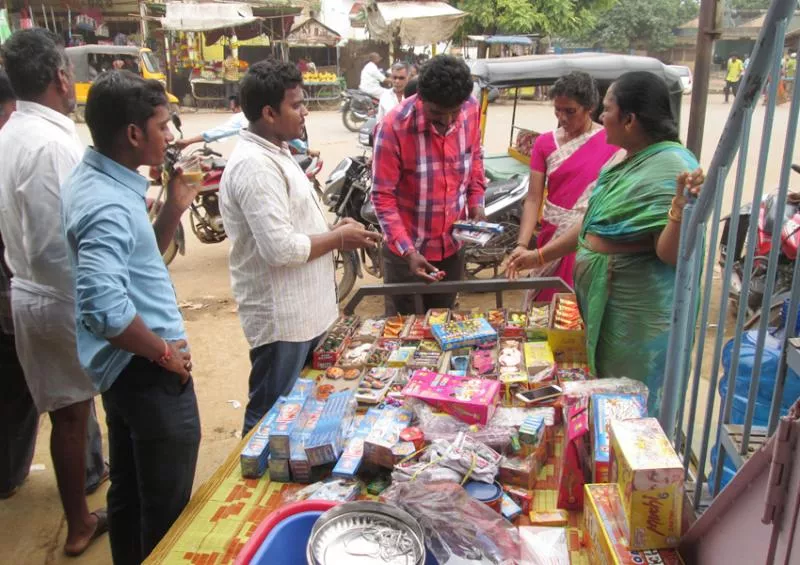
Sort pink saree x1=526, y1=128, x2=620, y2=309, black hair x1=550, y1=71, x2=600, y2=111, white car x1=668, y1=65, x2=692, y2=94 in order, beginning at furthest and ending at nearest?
white car x1=668, y1=65, x2=692, y2=94 < pink saree x1=526, y1=128, x2=620, y2=309 < black hair x1=550, y1=71, x2=600, y2=111

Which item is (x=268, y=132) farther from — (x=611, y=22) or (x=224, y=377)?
→ (x=611, y=22)

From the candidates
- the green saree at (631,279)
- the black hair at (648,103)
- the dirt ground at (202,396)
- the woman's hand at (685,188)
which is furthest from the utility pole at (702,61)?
the woman's hand at (685,188)

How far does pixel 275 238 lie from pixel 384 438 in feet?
2.69

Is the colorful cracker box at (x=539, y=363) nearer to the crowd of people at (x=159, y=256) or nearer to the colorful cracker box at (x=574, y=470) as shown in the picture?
the crowd of people at (x=159, y=256)

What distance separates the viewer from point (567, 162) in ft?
10.4

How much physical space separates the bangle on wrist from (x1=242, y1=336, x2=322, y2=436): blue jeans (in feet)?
1.94

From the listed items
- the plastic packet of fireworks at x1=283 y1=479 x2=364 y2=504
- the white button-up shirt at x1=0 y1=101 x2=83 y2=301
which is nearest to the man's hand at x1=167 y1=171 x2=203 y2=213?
the white button-up shirt at x1=0 y1=101 x2=83 y2=301

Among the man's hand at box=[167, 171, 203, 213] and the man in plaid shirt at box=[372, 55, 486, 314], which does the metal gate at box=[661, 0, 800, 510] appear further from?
the man's hand at box=[167, 171, 203, 213]

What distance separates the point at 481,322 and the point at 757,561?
1466mm

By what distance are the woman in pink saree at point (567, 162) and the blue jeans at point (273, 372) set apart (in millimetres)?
1251

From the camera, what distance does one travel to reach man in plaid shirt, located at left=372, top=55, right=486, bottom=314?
276 cm

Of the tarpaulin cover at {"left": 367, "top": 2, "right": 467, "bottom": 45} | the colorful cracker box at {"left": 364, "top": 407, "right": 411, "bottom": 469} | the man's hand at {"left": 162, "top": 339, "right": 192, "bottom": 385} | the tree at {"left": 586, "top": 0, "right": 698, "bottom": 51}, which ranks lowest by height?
the colorful cracker box at {"left": 364, "top": 407, "right": 411, "bottom": 469}

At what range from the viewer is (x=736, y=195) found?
142cm

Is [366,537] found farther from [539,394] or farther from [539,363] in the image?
[539,363]
